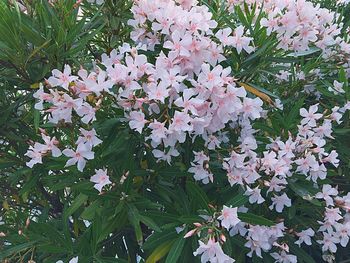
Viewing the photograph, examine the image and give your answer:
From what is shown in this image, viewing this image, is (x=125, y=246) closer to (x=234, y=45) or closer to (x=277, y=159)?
(x=277, y=159)

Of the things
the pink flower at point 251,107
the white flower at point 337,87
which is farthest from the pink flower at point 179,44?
A: the white flower at point 337,87

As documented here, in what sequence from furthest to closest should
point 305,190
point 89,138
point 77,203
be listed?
point 77,203, point 305,190, point 89,138

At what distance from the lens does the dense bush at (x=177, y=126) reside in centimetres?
138

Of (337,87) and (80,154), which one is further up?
(80,154)

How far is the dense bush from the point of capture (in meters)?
1.38

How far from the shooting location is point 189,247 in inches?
63.9

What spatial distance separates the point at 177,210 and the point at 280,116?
48 centimetres

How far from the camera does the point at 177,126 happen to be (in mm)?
1331

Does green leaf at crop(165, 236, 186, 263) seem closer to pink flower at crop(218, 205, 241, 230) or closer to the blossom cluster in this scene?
pink flower at crop(218, 205, 241, 230)

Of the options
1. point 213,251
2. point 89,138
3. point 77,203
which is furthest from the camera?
point 77,203

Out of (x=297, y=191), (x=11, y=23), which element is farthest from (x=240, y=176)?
(x=11, y=23)

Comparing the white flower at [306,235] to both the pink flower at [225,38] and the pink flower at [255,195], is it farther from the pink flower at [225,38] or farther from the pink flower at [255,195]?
the pink flower at [225,38]

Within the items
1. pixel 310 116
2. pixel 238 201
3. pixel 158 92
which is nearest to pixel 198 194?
pixel 238 201

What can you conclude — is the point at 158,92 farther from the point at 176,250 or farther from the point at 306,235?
the point at 306,235
